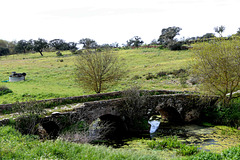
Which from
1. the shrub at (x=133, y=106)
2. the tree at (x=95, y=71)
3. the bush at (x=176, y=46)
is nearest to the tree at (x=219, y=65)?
the shrub at (x=133, y=106)

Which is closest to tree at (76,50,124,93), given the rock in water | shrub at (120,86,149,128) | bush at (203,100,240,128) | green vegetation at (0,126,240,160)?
shrub at (120,86,149,128)

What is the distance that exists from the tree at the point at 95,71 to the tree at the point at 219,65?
28.5 feet

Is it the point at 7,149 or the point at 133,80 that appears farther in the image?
the point at 133,80

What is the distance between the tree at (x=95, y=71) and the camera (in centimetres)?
2422

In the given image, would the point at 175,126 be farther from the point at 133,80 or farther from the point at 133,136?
the point at 133,80

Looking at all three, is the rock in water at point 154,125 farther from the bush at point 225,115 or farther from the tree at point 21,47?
the tree at point 21,47

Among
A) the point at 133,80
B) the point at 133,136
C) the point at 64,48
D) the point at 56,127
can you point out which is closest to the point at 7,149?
the point at 56,127

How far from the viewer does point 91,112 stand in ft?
59.8

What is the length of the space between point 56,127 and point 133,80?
21587 mm

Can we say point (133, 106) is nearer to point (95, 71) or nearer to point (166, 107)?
point (166, 107)

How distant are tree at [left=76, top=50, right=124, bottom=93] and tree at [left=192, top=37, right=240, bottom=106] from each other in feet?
28.5

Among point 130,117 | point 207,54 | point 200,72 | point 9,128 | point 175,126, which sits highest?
point 207,54

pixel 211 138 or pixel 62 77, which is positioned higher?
pixel 62 77

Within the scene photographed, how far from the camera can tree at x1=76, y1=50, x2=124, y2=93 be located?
79.5 feet
